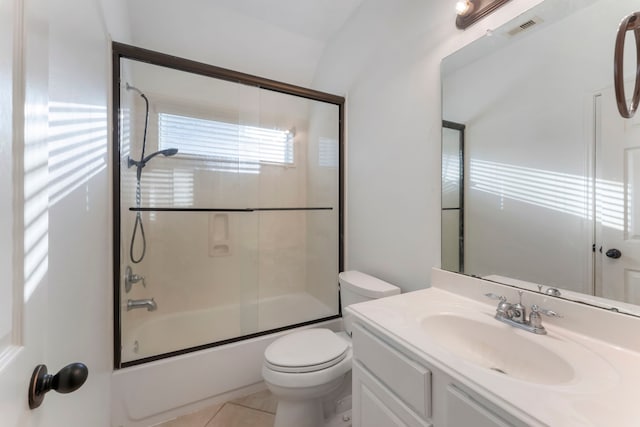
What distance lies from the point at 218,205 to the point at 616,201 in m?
2.16

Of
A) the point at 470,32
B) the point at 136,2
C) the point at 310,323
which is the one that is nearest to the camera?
the point at 470,32

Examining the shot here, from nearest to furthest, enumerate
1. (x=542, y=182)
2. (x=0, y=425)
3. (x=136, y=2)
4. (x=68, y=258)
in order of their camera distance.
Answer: (x=0, y=425) → (x=68, y=258) → (x=542, y=182) → (x=136, y=2)

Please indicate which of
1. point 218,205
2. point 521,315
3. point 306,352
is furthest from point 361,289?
point 218,205

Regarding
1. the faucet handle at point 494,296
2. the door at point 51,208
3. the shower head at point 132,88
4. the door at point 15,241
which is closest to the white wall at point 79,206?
the door at point 51,208

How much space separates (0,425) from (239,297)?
1.88 meters

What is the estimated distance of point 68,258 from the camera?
761mm

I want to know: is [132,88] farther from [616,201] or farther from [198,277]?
[616,201]

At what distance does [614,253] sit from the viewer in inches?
34.0

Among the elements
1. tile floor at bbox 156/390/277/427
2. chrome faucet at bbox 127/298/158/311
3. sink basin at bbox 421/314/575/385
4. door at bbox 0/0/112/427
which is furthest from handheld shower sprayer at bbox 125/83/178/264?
sink basin at bbox 421/314/575/385

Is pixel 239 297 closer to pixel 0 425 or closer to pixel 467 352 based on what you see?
pixel 467 352

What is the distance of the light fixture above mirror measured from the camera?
112 centimetres

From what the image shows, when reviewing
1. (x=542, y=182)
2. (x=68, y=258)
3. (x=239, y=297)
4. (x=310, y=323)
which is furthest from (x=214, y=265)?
(x=542, y=182)

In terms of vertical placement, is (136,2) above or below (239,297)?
above

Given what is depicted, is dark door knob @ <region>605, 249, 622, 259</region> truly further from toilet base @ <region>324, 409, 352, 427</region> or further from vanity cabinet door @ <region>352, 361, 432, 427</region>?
toilet base @ <region>324, 409, 352, 427</region>
